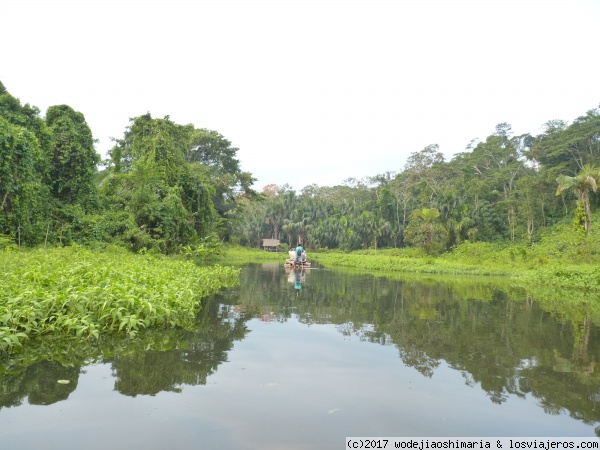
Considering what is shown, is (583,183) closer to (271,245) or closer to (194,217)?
(194,217)

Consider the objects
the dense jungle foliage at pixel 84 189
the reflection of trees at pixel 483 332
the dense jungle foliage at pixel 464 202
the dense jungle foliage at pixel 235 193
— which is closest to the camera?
the reflection of trees at pixel 483 332

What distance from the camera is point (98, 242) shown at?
16.8m

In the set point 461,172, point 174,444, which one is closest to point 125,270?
point 174,444

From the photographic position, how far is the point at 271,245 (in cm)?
5031

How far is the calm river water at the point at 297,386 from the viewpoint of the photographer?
3373 millimetres

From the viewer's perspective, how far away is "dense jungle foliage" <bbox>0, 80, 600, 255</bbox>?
1764 cm

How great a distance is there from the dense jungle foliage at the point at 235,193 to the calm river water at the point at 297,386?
11771 mm

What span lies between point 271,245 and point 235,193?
13.9 meters

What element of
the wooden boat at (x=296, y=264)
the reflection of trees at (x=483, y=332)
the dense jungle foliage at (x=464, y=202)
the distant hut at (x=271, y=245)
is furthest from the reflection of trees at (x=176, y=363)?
the distant hut at (x=271, y=245)

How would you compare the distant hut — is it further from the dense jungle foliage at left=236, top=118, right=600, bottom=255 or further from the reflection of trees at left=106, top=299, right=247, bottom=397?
the reflection of trees at left=106, top=299, right=247, bottom=397

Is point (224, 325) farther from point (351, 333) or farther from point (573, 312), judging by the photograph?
point (573, 312)

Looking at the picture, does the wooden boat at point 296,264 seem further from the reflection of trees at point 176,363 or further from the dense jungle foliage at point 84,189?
the reflection of trees at point 176,363

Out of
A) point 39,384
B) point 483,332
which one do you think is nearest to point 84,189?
point 39,384

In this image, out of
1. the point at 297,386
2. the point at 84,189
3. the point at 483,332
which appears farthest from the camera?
the point at 84,189
